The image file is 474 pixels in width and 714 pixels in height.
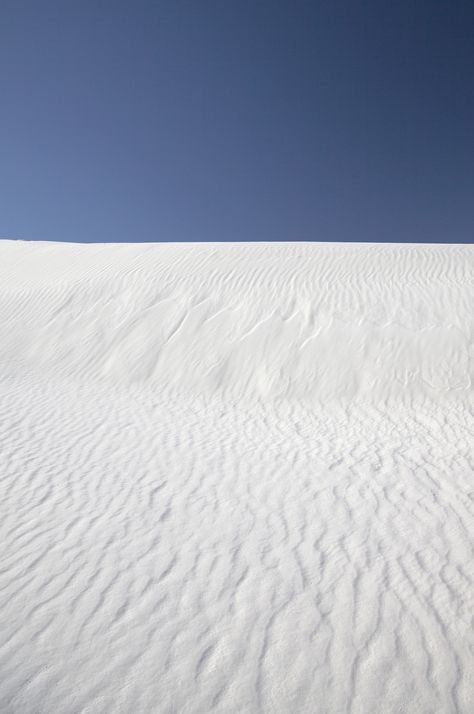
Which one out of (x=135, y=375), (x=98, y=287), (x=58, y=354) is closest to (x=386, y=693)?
(x=135, y=375)

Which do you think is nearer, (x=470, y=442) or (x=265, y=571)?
(x=265, y=571)

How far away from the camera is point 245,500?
16.3 ft

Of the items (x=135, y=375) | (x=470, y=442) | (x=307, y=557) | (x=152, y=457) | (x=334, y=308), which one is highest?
(x=334, y=308)

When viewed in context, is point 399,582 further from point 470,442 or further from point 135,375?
point 135,375

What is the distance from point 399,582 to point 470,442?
11.2ft

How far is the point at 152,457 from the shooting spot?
6.18m

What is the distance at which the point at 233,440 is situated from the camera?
6.83m

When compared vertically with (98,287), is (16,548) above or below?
below

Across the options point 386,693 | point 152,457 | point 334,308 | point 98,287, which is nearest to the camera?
point 386,693

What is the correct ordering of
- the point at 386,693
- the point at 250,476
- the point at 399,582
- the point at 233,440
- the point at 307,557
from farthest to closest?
the point at 233,440 → the point at 250,476 → the point at 307,557 → the point at 399,582 → the point at 386,693

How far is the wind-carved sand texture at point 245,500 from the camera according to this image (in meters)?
2.86

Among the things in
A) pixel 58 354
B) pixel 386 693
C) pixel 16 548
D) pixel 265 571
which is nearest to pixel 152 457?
pixel 16 548

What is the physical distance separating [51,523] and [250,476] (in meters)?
2.48

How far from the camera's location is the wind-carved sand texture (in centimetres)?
286
